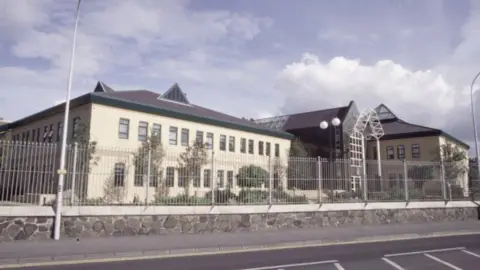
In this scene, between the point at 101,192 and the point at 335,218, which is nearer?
the point at 101,192

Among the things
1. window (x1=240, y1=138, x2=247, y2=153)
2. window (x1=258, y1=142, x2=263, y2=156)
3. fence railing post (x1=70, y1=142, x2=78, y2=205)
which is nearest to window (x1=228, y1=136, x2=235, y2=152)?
window (x1=240, y1=138, x2=247, y2=153)

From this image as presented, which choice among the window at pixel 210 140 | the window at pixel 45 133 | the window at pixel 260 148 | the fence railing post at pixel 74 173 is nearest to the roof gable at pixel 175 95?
the window at pixel 210 140

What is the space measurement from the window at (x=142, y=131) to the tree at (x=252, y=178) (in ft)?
62.3

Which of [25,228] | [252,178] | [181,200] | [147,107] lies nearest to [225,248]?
[181,200]

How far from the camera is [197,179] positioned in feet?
48.5

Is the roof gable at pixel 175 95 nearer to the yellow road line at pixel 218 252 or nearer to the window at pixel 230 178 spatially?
the window at pixel 230 178

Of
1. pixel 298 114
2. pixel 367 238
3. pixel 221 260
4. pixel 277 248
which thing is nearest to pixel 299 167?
pixel 367 238

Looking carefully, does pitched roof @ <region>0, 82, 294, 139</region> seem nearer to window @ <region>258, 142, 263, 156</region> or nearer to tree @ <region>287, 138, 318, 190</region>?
window @ <region>258, 142, 263, 156</region>

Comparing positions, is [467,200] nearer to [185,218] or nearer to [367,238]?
[367,238]

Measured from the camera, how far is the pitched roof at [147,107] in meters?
→ 30.3

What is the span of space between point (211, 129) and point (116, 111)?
10390mm

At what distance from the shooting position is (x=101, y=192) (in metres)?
13.2

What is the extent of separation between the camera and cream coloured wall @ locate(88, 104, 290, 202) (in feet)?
43.9

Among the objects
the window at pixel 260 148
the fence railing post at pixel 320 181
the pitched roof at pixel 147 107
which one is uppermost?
the pitched roof at pixel 147 107
